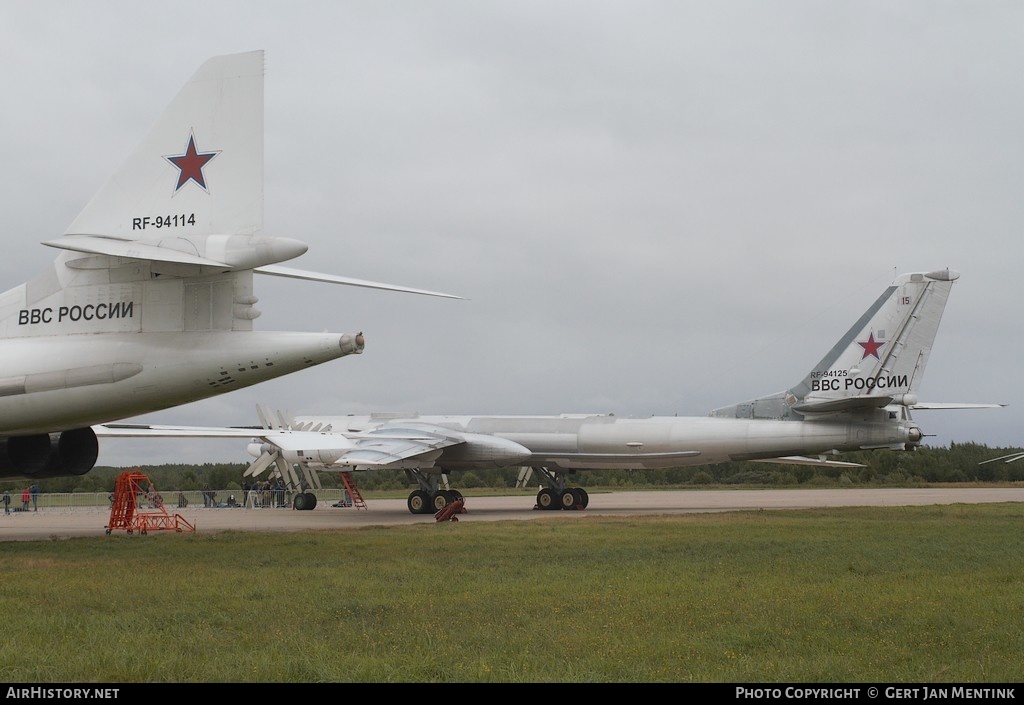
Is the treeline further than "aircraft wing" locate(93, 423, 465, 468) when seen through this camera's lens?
Yes

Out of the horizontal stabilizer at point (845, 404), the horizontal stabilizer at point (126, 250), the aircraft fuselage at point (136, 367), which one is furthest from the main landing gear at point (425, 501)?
the horizontal stabilizer at point (126, 250)

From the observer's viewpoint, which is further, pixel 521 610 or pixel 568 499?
pixel 568 499

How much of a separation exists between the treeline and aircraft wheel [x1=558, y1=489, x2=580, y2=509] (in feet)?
49.8

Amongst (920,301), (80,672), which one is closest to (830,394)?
(920,301)

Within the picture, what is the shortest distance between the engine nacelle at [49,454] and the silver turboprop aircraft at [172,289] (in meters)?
2.56

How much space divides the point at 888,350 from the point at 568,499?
30.5ft

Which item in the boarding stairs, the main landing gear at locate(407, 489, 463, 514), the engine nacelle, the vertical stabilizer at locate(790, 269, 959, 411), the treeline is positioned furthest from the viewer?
the treeline

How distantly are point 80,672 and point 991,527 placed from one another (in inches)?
596

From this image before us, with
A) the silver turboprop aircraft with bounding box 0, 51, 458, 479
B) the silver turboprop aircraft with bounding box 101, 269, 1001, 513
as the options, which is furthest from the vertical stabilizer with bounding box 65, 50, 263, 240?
the silver turboprop aircraft with bounding box 101, 269, 1001, 513

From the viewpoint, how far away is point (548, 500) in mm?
28109

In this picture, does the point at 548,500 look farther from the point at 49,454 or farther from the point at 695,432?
the point at 49,454

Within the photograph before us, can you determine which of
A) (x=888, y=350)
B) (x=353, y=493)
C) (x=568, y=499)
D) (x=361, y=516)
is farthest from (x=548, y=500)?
(x=888, y=350)

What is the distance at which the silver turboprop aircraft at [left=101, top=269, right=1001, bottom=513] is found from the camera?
2395cm

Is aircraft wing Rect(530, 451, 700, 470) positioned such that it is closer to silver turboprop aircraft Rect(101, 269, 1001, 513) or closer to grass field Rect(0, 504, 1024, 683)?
silver turboprop aircraft Rect(101, 269, 1001, 513)
